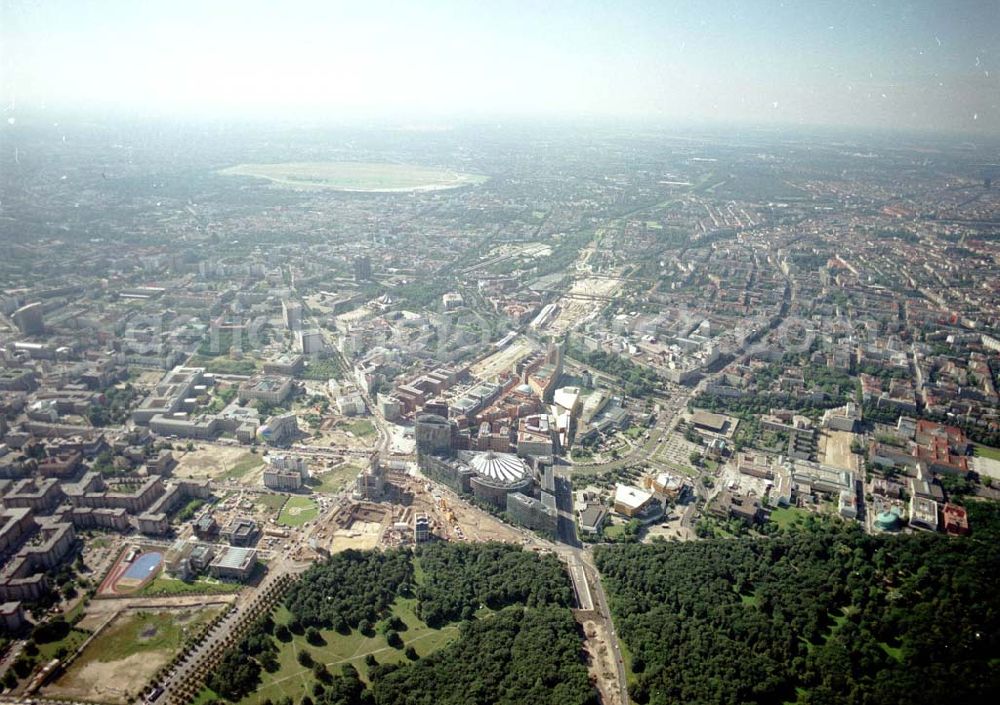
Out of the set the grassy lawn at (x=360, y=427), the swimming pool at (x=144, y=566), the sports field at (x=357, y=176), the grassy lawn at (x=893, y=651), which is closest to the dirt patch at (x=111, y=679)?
the swimming pool at (x=144, y=566)

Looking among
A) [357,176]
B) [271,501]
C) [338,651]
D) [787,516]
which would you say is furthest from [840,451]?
[357,176]

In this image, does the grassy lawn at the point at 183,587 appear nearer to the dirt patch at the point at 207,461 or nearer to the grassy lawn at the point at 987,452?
the dirt patch at the point at 207,461

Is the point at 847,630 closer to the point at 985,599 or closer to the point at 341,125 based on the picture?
the point at 985,599

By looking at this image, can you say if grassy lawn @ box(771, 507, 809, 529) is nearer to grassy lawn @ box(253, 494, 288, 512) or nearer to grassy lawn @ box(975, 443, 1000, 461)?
grassy lawn @ box(975, 443, 1000, 461)

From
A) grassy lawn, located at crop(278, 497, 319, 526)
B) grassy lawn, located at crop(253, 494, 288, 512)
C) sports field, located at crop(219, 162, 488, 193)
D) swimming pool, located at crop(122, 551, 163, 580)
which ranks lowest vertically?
swimming pool, located at crop(122, 551, 163, 580)

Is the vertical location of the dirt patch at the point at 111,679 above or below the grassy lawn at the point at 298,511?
below

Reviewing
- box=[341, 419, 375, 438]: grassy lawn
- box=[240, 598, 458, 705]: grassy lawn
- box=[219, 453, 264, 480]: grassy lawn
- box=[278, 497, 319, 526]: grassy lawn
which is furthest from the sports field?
box=[240, 598, 458, 705]: grassy lawn

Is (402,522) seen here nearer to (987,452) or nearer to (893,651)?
(893,651)
